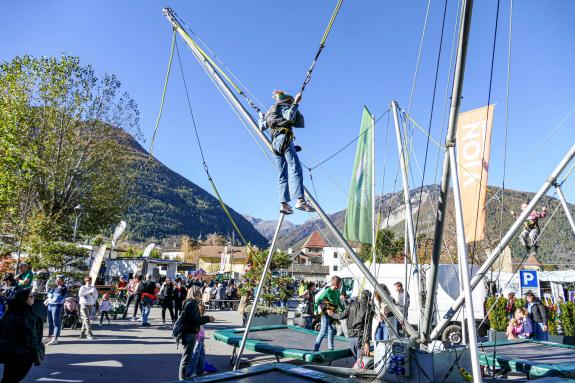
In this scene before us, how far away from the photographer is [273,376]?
4.10 metres

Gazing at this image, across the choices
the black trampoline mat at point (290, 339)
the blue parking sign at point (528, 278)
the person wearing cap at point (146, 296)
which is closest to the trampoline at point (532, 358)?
the black trampoline mat at point (290, 339)

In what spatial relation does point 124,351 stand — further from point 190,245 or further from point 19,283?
point 190,245

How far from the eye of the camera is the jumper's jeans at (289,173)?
215 inches

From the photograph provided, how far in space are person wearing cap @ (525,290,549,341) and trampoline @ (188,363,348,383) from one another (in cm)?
923

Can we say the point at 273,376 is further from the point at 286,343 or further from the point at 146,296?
the point at 146,296

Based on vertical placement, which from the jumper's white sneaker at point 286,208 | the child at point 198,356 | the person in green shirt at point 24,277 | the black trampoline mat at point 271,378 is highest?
the jumper's white sneaker at point 286,208

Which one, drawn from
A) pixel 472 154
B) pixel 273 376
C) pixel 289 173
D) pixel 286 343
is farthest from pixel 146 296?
pixel 472 154

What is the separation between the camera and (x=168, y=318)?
55.1 feet

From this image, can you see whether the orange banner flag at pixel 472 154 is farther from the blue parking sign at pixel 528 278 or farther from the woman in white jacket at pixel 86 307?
the woman in white jacket at pixel 86 307

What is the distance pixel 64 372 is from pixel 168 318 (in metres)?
10.0

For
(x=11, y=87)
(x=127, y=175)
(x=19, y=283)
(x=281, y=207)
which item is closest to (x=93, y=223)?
(x=127, y=175)

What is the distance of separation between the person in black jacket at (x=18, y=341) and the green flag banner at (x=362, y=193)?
8389mm

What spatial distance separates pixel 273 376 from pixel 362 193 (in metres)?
8.57

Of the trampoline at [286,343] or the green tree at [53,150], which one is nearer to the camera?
the trampoline at [286,343]
